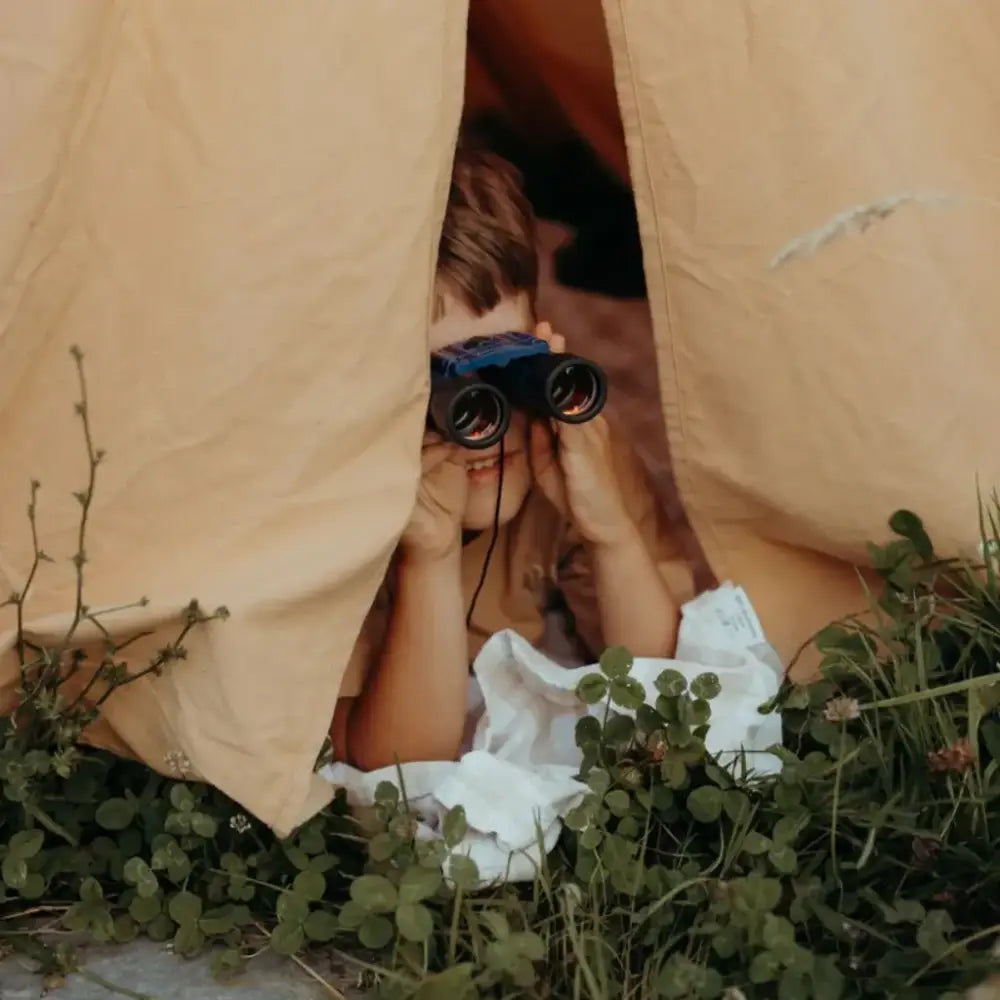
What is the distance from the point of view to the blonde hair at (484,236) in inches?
35.4

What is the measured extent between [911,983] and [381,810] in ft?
1.21

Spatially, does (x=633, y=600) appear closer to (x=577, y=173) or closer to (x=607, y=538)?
(x=607, y=538)

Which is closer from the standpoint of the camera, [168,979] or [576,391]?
[168,979]

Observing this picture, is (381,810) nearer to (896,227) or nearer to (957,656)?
(957,656)

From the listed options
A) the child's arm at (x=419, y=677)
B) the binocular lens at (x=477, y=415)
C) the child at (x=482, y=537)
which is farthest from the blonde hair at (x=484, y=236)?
the child's arm at (x=419, y=677)

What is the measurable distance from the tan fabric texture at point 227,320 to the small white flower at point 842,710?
1.12 feet

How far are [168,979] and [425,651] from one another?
32 cm

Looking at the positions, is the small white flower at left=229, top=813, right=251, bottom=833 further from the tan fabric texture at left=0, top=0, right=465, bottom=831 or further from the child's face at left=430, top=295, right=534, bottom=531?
the child's face at left=430, top=295, right=534, bottom=531

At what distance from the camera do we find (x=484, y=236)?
94 cm

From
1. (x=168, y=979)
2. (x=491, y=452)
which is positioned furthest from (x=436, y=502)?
(x=168, y=979)

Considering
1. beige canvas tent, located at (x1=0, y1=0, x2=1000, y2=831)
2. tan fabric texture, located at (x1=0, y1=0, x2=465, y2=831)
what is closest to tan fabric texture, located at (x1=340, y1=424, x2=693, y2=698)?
beige canvas tent, located at (x1=0, y1=0, x2=1000, y2=831)

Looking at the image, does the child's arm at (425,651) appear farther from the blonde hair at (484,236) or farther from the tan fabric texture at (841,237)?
the tan fabric texture at (841,237)

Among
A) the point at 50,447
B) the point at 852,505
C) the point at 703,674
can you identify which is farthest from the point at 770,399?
the point at 50,447

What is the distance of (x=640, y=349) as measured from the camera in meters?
1.18
